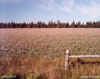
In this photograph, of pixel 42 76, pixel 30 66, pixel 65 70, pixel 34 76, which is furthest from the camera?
pixel 30 66

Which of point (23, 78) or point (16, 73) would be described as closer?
point (23, 78)


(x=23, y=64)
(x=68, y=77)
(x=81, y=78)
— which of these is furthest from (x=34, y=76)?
(x=23, y=64)

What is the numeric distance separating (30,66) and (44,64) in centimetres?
69

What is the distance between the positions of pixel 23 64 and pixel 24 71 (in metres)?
1.24

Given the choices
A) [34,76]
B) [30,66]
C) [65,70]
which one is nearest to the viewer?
[34,76]

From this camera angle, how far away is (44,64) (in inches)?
306

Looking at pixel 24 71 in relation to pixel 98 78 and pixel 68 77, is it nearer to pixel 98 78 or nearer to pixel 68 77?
pixel 68 77

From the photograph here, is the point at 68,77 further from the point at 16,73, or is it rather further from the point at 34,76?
the point at 16,73

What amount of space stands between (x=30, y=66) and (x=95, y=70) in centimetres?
292

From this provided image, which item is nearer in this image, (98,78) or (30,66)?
(98,78)

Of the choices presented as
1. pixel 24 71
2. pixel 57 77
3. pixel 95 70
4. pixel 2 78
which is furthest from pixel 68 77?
pixel 2 78

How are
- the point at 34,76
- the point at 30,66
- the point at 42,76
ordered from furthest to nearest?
the point at 30,66 < the point at 42,76 < the point at 34,76

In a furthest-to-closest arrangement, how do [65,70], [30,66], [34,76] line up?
Answer: [30,66], [65,70], [34,76]

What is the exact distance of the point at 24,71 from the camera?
6758 millimetres
